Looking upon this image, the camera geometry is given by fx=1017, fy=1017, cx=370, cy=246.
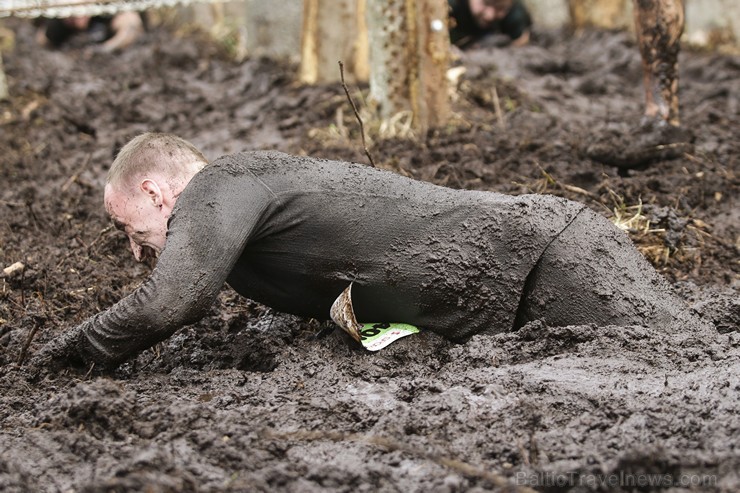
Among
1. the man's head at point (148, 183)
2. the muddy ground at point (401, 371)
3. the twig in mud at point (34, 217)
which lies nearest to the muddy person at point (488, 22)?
the muddy ground at point (401, 371)

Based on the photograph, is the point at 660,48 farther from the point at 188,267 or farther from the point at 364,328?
the point at 188,267

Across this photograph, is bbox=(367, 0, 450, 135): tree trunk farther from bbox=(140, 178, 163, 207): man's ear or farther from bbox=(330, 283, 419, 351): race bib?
bbox=(140, 178, 163, 207): man's ear

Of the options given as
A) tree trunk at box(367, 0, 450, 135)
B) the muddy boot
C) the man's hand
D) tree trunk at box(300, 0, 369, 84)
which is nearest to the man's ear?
the man's hand

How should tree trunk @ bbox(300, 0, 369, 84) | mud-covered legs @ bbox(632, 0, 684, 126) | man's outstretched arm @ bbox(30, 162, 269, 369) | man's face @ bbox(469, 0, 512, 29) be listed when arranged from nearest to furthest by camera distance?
man's outstretched arm @ bbox(30, 162, 269, 369) < mud-covered legs @ bbox(632, 0, 684, 126) < tree trunk @ bbox(300, 0, 369, 84) < man's face @ bbox(469, 0, 512, 29)

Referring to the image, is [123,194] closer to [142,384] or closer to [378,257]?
[142,384]

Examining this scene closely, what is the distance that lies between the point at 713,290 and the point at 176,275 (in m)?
2.23

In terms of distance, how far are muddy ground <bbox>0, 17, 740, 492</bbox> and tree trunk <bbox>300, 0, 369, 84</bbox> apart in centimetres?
60

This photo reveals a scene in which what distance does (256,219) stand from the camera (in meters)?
3.23

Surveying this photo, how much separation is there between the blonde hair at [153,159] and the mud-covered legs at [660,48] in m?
2.83

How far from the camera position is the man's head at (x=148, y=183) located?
3.37 metres

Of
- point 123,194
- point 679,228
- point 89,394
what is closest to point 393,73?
point 679,228

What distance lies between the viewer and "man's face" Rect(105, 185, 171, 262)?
11.1ft

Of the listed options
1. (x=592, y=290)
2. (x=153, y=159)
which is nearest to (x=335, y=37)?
(x=153, y=159)

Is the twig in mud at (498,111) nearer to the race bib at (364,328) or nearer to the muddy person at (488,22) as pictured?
the muddy person at (488,22)
